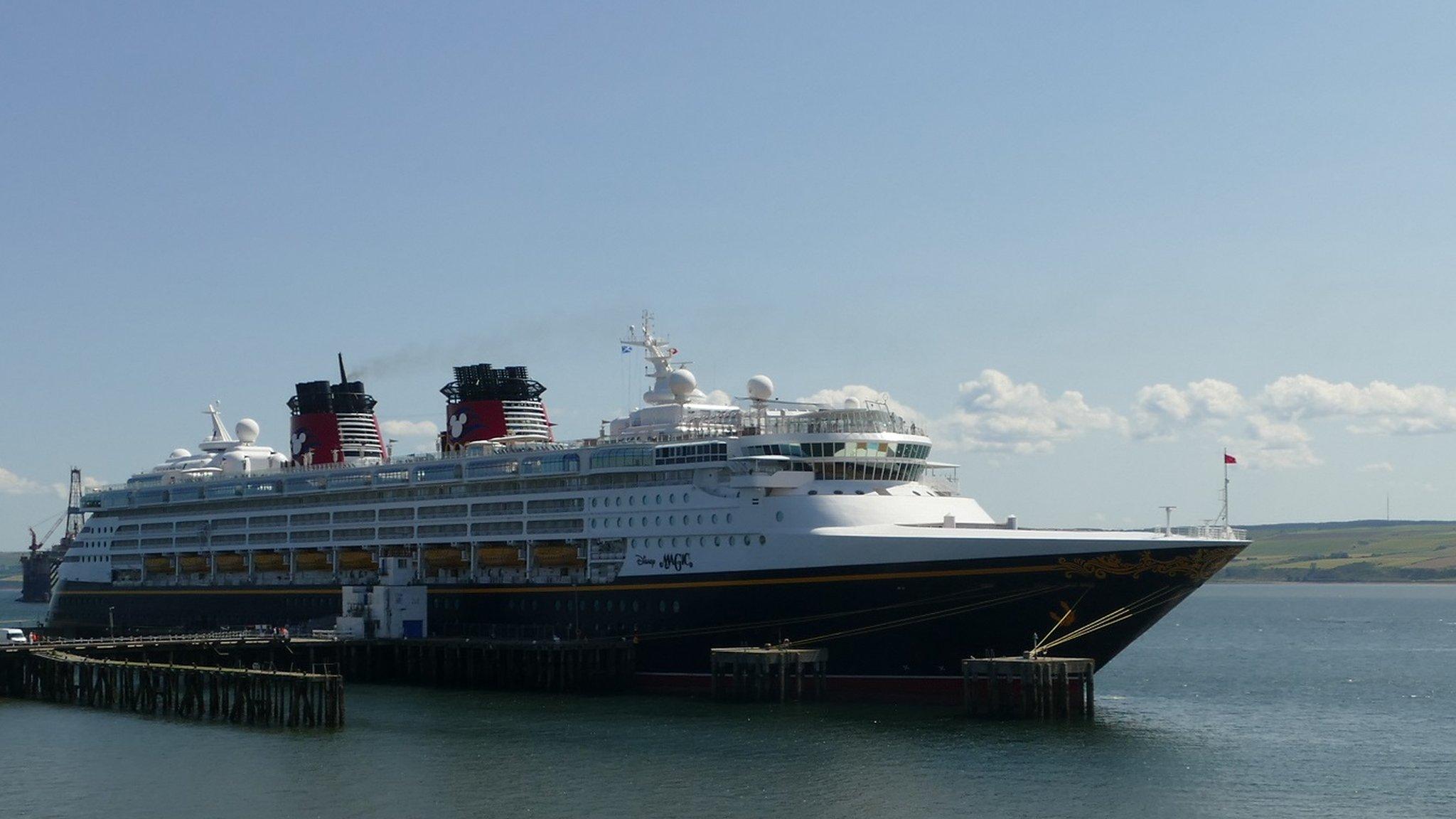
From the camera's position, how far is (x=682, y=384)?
67.1 meters

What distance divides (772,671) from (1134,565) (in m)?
12.9

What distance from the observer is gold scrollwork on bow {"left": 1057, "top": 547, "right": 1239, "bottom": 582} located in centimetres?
5375

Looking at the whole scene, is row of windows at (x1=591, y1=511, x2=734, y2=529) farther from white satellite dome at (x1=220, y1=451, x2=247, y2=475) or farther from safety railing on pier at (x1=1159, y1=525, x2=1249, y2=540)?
white satellite dome at (x1=220, y1=451, x2=247, y2=475)

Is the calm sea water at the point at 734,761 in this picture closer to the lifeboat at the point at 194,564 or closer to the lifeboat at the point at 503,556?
the lifeboat at the point at 503,556

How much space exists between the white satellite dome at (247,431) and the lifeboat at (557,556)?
33.3 meters

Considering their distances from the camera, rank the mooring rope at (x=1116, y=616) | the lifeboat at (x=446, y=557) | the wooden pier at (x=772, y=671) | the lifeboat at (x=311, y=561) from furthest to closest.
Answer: the lifeboat at (x=311, y=561)
the lifeboat at (x=446, y=557)
the wooden pier at (x=772, y=671)
the mooring rope at (x=1116, y=616)

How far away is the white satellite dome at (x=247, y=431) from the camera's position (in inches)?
3743

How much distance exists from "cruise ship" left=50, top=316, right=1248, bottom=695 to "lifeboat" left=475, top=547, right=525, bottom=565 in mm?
117

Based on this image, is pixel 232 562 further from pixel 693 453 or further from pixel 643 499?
pixel 693 453

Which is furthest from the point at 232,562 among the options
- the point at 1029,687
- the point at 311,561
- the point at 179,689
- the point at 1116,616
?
the point at 1116,616

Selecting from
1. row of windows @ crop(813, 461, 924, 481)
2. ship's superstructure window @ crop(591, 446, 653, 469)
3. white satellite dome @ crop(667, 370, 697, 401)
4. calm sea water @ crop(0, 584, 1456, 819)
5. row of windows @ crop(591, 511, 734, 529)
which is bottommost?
calm sea water @ crop(0, 584, 1456, 819)

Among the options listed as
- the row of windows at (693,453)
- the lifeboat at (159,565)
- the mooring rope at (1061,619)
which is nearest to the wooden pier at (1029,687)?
the mooring rope at (1061,619)

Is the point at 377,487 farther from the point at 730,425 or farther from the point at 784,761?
the point at 784,761

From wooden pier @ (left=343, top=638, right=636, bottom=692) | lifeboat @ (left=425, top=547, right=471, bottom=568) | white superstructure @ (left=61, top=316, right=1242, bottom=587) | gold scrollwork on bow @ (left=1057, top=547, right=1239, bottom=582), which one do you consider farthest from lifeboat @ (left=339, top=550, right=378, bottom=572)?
gold scrollwork on bow @ (left=1057, top=547, right=1239, bottom=582)
